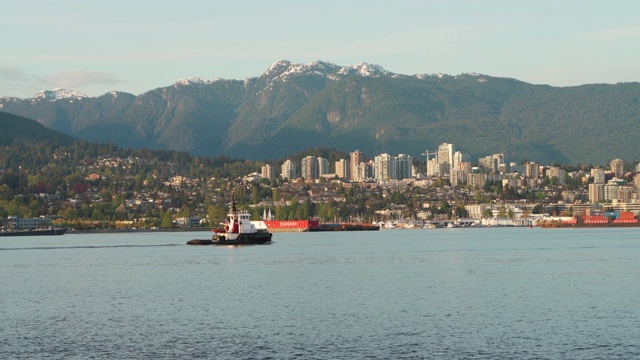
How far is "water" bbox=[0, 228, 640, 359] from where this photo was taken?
146 ft

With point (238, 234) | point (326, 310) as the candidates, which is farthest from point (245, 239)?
point (326, 310)

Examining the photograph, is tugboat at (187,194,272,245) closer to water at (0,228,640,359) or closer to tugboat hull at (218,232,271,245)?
tugboat hull at (218,232,271,245)

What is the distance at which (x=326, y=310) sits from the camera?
56438 mm

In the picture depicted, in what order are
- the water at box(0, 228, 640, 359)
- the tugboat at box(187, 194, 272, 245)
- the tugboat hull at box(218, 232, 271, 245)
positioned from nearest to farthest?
1. the water at box(0, 228, 640, 359)
2. the tugboat hull at box(218, 232, 271, 245)
3. the tugboat at box(187, 194, 272, 245)

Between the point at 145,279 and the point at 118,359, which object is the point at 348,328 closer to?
the point at 118,359

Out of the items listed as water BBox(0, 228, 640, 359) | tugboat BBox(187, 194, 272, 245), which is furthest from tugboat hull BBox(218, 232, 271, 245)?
water BBox(0, 228, 640, 359)

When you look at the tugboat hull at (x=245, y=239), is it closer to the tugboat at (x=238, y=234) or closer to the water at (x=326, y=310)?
the tugboat at (x=238, y=234)

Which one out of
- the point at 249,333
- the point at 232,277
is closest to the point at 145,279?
the point at 232,277

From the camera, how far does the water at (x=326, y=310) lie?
44625mm

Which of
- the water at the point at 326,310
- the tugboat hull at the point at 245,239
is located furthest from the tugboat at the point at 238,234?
the water at the point at 326,310

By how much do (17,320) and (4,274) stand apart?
32.8m

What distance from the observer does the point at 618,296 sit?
61062 mm

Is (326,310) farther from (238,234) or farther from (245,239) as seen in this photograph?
(245,239)

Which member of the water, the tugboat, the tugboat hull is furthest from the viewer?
the tugboat
